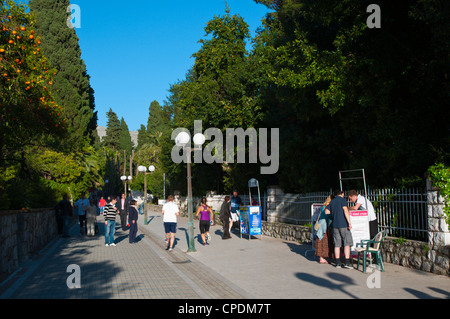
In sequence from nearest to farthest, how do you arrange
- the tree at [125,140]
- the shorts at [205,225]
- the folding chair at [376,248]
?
the folding chair at [376,248] < the shorts at [205,225] < the tree at [125,140]

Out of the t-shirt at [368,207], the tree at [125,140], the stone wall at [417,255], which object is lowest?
the stone wall at [417,255]

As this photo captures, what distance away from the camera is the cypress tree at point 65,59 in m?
46.4

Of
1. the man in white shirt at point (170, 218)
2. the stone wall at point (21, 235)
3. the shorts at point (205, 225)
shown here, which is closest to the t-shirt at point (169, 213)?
the man in white shirt at point (170, 218)

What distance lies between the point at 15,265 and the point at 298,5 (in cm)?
1316

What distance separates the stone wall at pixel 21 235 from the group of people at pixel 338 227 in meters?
7.30

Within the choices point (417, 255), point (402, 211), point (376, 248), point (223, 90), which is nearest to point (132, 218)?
point (376, 248)

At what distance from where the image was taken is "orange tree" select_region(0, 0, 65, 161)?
10578 mm

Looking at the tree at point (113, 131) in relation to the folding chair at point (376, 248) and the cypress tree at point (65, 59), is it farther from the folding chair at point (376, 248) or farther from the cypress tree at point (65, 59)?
the folding chair at point (376, 248)

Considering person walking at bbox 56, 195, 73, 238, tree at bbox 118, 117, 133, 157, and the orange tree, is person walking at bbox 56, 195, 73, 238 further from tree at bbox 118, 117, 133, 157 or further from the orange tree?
tree at bbox 118, 117, 133, 157

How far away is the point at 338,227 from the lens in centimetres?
1023

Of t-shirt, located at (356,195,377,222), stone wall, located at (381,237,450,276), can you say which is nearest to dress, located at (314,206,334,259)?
t-shirt, located at (356,195,377,222)

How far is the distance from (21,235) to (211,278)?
5942 mm

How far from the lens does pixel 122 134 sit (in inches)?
4313
